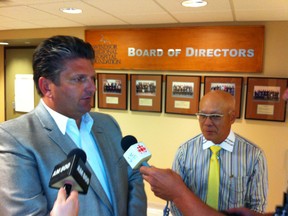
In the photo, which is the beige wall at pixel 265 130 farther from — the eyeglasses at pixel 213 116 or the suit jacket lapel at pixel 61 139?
the suit jacket lapel at pixel 61 139

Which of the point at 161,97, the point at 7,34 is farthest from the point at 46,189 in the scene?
the point at 7,34

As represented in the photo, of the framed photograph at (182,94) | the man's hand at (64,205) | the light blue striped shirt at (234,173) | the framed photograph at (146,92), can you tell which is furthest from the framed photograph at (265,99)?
the man's hand at (64,205)

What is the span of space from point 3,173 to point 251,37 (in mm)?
2893

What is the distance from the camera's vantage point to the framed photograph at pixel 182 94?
334 centimetres

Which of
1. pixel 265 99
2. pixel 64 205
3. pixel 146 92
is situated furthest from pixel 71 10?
pixel 64 205

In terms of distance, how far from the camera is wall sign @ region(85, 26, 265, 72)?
3.09m

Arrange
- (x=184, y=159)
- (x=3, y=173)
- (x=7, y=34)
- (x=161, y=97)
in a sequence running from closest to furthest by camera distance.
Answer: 1. (x=3, y=173)
2. (x=184, y=159)
3. (x=161, y=97)
4. (x=7, y=34)

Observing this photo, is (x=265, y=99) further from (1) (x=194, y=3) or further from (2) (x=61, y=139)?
(2) (x=61, y=139)

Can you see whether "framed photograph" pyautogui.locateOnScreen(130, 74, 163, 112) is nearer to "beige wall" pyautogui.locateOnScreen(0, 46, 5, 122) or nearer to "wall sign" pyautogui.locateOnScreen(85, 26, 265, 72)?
"wall sign" pyautogui.locateOnScreen(85, 26, 265, 72)

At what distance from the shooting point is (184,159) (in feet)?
5.99

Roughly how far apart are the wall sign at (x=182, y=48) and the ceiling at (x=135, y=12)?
13 centimetres

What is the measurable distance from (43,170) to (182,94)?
2535mm

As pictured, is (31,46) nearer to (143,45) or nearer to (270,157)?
(143,45)

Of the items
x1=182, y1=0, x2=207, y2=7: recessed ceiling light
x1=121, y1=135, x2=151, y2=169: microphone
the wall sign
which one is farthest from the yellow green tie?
the wall sign
